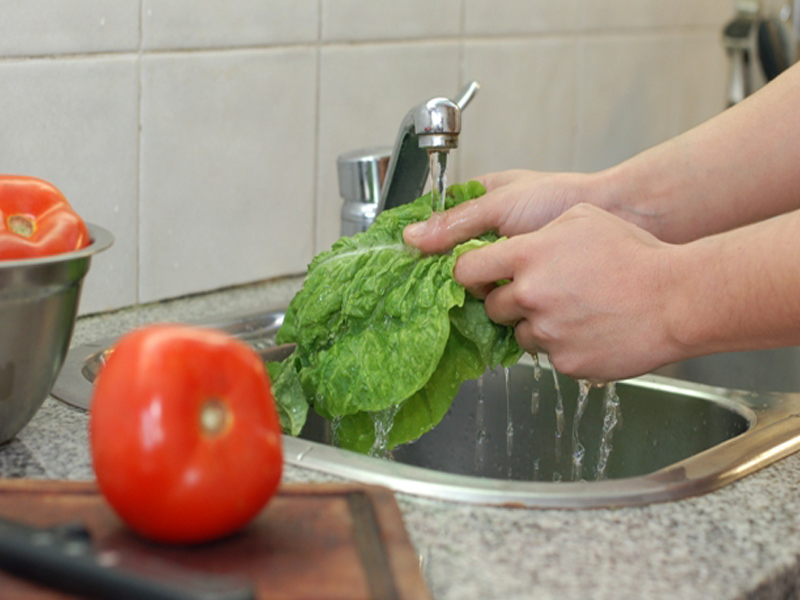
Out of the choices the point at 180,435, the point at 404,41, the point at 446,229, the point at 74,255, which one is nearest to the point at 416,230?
the point at 446,229

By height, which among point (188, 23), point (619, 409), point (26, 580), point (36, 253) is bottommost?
point (619, 409)

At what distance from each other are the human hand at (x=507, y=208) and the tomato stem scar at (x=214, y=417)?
0.45m

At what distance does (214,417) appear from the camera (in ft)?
1.98

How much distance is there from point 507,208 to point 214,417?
58 centimetres

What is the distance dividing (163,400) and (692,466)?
474mm

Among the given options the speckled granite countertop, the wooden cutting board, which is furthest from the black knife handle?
the speckled granite countertop

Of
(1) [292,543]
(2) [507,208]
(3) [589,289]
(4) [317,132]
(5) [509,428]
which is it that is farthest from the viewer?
(4) [317,132]

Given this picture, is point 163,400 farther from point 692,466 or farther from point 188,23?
point 188,23

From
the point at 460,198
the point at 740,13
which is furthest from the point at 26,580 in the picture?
the point at 740,13

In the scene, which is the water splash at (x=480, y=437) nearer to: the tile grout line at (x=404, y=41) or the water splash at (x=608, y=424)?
the water splash at (x=608, y=424)

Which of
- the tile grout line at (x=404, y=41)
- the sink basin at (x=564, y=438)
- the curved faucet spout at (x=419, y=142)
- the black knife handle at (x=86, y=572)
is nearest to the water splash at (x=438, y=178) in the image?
the curved faucet spout at (x=419, y=142)

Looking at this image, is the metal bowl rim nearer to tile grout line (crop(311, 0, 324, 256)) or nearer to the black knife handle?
the black knife handle

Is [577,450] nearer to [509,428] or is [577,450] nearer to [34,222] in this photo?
[509,428]

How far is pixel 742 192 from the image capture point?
1180mm
